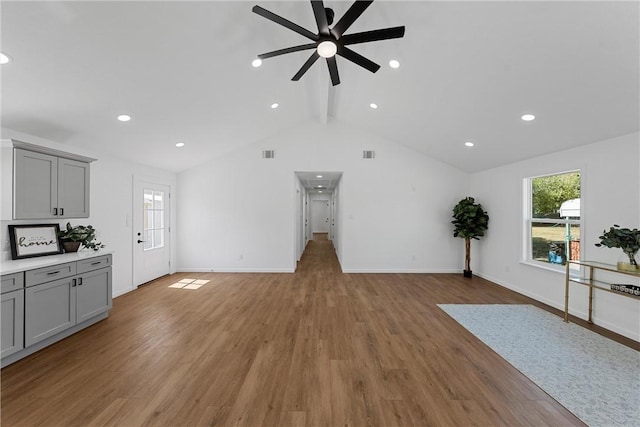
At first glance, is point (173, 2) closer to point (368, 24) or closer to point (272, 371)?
point (368, 24)

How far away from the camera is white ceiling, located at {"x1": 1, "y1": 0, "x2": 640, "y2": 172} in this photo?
2.15m

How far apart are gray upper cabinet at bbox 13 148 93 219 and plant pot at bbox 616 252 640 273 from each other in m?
6.52

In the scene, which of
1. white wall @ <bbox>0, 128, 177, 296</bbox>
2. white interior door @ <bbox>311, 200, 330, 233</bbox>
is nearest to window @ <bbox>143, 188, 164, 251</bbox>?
white wall @ <bbox>0, 128, 177, 296</bbox>

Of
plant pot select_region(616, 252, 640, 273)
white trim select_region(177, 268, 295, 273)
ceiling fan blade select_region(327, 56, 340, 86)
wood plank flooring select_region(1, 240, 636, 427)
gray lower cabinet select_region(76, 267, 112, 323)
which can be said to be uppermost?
ceiling fan blade select_region(327, 56, 340, 86)

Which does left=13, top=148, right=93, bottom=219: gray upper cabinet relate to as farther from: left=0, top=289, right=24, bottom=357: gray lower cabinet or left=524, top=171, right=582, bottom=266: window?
left=524, top=171, right=582, bottom=266: window

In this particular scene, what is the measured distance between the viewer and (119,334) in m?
3.02

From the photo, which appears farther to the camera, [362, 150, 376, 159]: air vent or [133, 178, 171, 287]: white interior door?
[362, 150, 376, 159]: air vent

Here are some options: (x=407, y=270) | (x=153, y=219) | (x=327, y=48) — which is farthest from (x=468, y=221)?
(x=153, y=219)

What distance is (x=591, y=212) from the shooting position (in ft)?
11.4

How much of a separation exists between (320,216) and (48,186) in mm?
13807

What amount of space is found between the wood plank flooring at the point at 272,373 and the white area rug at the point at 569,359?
0.16 m

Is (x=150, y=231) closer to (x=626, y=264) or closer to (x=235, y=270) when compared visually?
(x=235, y=270)

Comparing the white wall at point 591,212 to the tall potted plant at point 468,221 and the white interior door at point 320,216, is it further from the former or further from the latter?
the white interior door at point 320,216

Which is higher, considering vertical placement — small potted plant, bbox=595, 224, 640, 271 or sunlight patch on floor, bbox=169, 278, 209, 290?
small potted plant, bbox=595, 224, 640, 271
